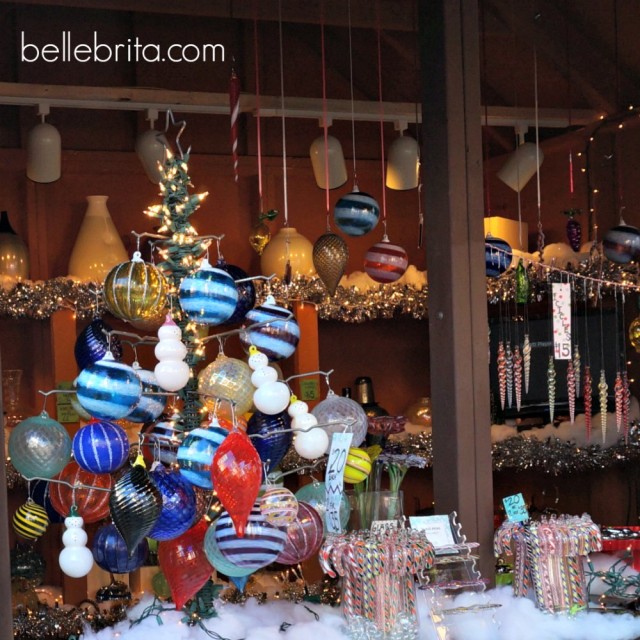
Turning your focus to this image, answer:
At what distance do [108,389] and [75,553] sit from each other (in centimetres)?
40

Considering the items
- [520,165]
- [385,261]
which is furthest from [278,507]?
[520,165]

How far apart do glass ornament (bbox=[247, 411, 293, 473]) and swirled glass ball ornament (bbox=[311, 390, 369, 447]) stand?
0.63 ft

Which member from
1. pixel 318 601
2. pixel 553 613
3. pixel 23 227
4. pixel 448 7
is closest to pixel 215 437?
pixel 318 601

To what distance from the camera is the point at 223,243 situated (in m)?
5.90

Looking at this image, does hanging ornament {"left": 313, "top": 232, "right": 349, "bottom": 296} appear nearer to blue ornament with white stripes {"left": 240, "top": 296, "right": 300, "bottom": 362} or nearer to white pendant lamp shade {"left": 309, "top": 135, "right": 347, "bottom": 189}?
white pendant lamp shade {"left": 309, "top": 135, "right": 347, "bottom": 189}

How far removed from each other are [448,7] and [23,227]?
2912mm

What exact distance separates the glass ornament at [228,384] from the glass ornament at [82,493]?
0.35 metres

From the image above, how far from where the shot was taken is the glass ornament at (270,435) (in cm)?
288

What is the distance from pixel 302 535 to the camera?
286cm

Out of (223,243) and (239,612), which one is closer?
(239,612)

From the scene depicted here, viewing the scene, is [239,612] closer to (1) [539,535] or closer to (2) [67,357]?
(1) [539,535]

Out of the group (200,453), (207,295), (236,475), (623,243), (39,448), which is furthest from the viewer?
(623,243)

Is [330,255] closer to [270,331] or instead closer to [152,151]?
[152,151]

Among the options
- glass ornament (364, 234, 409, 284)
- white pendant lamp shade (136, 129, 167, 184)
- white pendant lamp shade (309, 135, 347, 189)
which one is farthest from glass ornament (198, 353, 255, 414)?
white pendant lamp shade (309, 135, 347, 189)
